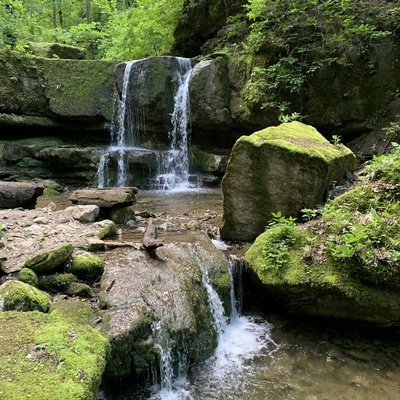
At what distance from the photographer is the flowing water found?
10.8 feet

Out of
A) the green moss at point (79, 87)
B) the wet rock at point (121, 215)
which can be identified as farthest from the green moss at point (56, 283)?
the green moss at point (79, 87)

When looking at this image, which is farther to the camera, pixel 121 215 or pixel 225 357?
pixel 121 215

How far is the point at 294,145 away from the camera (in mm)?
5316

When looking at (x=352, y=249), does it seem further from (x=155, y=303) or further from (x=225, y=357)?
(x=155, y=303)

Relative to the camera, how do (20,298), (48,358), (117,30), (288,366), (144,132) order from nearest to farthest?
1. (48,358)
2. (20,298)
3. (288,366)
4. (144,132)
5. (117,30)

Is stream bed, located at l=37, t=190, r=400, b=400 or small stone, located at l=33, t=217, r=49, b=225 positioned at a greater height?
small stone, located at l=33, t=217, r=49, b=225

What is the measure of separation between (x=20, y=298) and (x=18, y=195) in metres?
4.55

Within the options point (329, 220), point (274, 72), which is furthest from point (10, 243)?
point (274, 72)

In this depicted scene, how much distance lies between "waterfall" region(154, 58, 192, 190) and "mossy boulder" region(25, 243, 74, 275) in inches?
275

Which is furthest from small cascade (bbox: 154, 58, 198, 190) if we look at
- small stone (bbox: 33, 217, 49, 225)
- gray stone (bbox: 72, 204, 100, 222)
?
small stone (bbox: 33, 217, 49, 225)

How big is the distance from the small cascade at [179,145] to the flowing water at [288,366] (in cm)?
697

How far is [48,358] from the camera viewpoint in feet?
7.48

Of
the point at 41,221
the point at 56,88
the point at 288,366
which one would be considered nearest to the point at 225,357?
the point at 288,366

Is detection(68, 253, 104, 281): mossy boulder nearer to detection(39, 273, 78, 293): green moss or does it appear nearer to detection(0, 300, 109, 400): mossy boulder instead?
detection(39, 273, 78, 293): green moss
